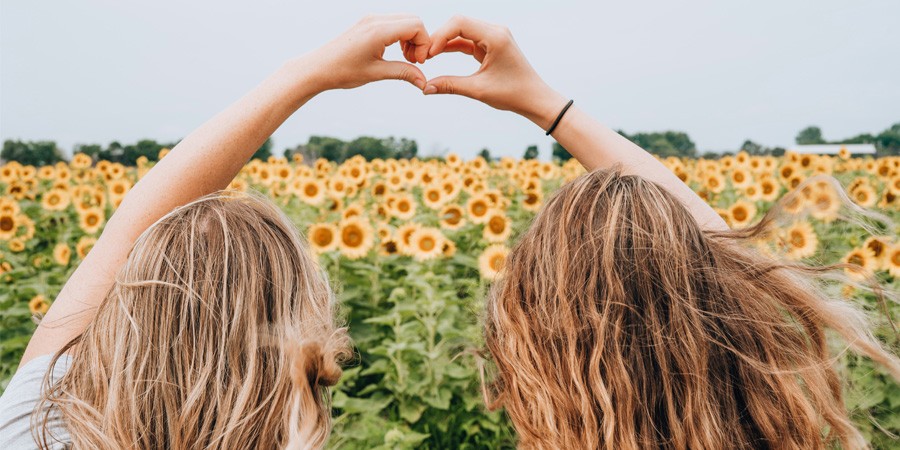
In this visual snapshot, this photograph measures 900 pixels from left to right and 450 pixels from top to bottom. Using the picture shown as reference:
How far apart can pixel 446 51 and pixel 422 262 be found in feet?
10.3

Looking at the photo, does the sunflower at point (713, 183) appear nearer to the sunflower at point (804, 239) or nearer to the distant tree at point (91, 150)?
the sunflower at point (804, 239)

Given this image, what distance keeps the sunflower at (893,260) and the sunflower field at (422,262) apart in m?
0.01

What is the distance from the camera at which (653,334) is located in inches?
45.7

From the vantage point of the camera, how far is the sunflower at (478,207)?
5598 millimetres

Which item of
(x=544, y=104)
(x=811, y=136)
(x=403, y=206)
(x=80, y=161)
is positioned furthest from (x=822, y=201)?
(x=811, y=136)

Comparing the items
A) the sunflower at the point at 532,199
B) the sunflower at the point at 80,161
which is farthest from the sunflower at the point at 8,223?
the sunflower at the point at 532,199

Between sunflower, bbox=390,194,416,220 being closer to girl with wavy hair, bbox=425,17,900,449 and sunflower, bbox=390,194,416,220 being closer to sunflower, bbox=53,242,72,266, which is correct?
sunflower, bbox=53,242,72,266

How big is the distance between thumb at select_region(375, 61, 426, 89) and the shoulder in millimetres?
917

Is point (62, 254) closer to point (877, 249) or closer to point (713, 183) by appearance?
point (877, 249)

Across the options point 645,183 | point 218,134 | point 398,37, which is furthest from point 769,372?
point 218,134

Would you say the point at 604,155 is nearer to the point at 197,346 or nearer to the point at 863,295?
the point at 197,346

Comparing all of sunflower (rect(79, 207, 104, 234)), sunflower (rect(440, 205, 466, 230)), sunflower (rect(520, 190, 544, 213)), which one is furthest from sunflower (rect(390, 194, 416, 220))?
sunflower (rect(79, 207, 104, 234))

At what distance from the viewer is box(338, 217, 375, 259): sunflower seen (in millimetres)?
4359

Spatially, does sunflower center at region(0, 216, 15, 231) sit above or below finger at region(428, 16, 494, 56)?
below
